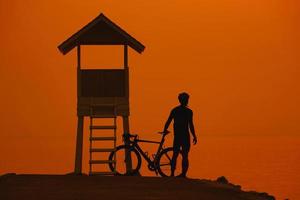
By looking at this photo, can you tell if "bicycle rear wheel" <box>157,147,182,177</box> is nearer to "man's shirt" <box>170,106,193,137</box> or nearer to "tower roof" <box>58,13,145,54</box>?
"man's shirt" <box>170,106,193,137</box>

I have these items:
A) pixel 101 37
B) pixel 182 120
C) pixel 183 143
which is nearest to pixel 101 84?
pixel 101 37

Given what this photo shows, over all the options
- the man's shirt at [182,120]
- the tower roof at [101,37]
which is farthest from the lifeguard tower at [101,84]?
the man's shirt at [182,120]

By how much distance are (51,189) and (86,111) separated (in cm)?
771

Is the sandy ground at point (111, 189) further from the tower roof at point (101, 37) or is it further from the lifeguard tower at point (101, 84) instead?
the tower roof at point (101, 37)

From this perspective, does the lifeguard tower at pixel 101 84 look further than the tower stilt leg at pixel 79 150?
Yes

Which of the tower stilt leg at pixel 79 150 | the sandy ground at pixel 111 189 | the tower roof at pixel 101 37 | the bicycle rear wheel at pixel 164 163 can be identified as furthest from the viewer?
the tower roof at pixel 101 37

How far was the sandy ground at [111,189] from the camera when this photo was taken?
68.4ft

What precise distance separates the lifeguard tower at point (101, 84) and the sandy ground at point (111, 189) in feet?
12.0

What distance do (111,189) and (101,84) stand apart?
829cm

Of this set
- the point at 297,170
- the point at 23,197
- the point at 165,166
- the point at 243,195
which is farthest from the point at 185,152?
the point at 297,170

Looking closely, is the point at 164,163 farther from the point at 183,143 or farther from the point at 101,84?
the point at 101,84

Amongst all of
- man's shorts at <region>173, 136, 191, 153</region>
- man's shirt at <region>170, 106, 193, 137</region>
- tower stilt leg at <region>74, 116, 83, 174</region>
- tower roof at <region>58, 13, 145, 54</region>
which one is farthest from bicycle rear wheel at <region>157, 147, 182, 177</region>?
tower roof at <region>58, 13, 145, 54</region>

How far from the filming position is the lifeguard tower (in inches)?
1176

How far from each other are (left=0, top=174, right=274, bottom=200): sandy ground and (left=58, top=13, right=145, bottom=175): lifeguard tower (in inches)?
144
